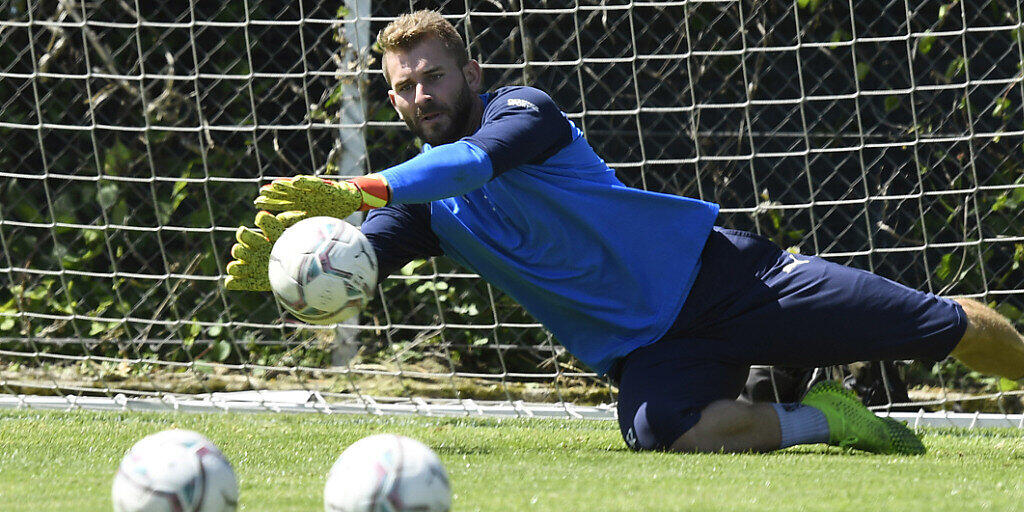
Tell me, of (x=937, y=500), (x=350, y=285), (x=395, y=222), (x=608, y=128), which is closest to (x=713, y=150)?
(x=608, y=128)

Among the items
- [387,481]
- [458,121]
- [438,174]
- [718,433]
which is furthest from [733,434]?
[387,481]

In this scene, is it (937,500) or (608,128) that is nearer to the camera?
(937,500)

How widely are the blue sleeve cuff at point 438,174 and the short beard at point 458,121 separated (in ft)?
1.43

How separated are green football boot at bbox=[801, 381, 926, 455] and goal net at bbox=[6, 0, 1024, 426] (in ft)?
4.29

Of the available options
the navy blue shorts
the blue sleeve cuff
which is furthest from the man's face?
the navy blue shorts

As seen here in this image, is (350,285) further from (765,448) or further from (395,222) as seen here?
(765,448)

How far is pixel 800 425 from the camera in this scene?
142 inches

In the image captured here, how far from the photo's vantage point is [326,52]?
623cm

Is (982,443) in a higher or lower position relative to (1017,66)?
lower

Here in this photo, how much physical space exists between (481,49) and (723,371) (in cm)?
277

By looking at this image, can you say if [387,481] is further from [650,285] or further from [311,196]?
[650,285]

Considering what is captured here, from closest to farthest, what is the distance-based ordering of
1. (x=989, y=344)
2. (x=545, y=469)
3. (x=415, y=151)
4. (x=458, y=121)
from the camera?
(x=545, y=469)
(x=989, y=344)
(x=458, y=121)
(x=415, y=151)

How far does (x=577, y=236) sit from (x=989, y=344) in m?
1.24

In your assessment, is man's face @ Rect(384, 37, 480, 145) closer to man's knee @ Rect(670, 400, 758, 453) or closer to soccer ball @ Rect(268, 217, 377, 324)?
soccer ball @ Rect(268, 217, 377, 324)
